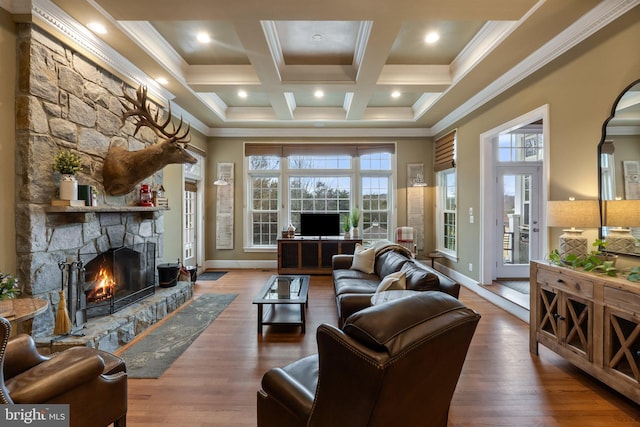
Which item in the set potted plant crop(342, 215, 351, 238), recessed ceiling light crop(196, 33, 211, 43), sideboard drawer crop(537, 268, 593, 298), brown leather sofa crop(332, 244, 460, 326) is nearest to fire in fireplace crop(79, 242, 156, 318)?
brown leather sofa crop(332, 244, 460, 326)

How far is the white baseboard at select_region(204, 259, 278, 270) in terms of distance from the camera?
21.7ft

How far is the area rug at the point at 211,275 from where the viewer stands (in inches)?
229

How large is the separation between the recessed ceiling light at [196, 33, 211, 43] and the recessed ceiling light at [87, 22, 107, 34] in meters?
0.89

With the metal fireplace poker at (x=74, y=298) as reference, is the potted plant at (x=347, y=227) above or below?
above

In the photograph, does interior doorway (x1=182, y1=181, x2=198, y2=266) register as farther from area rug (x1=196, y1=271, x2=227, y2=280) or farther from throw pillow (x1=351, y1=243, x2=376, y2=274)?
throw pillow (x1=351, y1=243, x2=376, y2=274)

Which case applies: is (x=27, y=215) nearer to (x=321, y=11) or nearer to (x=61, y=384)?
(x=61, y=384)

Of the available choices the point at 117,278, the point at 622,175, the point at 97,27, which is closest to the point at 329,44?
the point at 97,27

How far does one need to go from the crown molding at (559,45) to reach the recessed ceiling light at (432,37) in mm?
1020

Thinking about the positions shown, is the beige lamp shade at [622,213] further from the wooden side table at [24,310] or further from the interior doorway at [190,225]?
the interior doorway at [190,225]

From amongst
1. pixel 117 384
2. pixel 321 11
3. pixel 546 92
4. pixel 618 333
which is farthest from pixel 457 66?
pixel 117 384

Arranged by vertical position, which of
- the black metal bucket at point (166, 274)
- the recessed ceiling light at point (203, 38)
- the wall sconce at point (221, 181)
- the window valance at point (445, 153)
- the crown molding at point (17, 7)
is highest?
the recessed ceiling light at point (203, 38)

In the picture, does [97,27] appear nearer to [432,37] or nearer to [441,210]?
[432,37]

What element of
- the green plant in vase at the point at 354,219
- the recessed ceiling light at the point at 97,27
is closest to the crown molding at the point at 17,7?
the recessed ceiling light at the point at 97,27

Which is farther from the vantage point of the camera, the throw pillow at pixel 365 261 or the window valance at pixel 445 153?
the window valance at pixel 445 153
